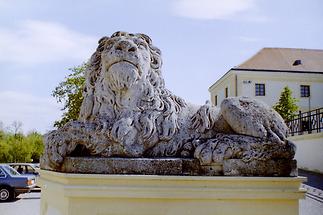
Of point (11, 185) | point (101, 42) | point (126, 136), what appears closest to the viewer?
point (126, 136)

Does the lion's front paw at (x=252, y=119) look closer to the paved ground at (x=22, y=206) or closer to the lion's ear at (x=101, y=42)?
the lion's ear at (x=101, y=42)

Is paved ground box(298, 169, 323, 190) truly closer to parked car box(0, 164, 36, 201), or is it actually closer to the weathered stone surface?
parked car box(0, 164, 36, 201)

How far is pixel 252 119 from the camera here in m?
3.63

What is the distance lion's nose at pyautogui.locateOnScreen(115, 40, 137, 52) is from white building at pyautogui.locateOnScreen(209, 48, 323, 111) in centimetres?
2814

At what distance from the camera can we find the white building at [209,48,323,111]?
32.0 metres

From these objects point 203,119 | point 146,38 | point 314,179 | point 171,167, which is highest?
point 146,38

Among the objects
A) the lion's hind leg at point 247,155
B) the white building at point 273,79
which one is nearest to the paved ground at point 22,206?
the lion's hind leg at point 247,155

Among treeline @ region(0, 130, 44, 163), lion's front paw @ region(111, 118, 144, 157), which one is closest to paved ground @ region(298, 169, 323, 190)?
lion's front paw @ region(111, 118, 144, 157)

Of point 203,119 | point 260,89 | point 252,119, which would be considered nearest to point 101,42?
point 203,119

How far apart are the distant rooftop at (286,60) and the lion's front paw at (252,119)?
28.7 meters

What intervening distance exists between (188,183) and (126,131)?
0.59 m

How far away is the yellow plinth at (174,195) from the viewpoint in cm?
327

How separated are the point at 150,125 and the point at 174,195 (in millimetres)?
554

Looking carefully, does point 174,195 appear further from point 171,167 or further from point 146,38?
point 146,38
